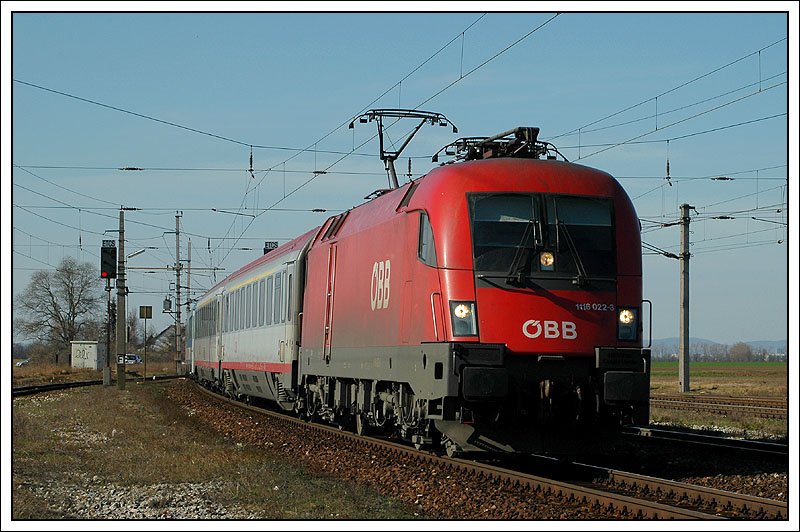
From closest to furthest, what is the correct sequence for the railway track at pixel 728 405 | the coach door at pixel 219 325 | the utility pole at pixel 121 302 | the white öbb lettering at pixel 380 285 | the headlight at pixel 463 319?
the headlight at pixel 463 319 → the white öbb lettering at pixel 380 285 → the railway track at pixel 728 405 → the coach door at pixel 219 325 → the utility pole at pixel 121 302

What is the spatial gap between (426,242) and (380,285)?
2.12 meters

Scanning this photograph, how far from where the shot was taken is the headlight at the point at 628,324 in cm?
1334

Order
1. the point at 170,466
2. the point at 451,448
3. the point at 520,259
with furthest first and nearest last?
the point at 170,466 → the point at 451,448 → the point at 520,259

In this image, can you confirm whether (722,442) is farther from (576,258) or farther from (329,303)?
(329,303)


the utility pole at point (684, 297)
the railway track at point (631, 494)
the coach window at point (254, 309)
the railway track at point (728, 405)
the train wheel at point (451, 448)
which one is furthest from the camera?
the utility pole at point (684, 297)

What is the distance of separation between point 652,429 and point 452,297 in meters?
9.55

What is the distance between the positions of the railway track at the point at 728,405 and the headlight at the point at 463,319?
1370 centimetres

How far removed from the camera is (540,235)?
1329cm

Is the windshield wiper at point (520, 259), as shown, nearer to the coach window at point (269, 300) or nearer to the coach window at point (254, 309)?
the coach window at point (269, 300)

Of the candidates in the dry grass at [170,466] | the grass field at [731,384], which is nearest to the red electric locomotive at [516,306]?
the dry grass at [170,466]

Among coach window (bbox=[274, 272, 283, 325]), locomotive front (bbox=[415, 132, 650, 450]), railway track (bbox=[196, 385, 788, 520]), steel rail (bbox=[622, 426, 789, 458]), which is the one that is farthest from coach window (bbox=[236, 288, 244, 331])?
locomotive front (bbox=[415, 132, 650, 450])

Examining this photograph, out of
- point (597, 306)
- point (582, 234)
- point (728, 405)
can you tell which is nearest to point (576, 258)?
point (582, 234)

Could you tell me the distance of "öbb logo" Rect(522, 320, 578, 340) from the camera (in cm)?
1302

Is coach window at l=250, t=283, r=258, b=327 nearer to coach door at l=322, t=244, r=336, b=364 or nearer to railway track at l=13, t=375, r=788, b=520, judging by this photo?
coach door at l=322, t=244, r=336, b=364
